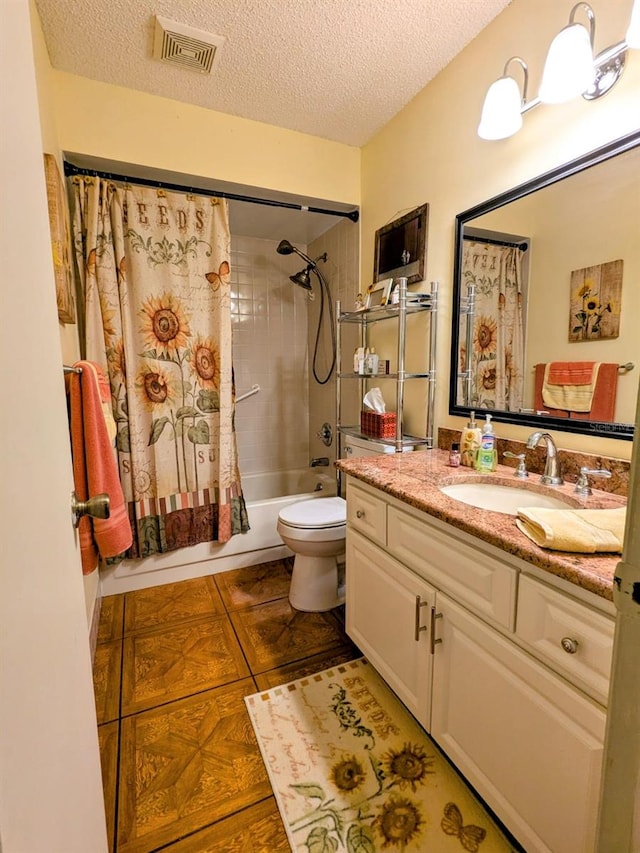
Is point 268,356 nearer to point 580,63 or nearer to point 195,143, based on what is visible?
point 195,143

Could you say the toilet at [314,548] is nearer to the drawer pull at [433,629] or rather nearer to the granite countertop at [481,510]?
the granite countertop at [481,510]

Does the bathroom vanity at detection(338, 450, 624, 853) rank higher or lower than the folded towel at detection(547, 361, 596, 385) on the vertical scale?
lower

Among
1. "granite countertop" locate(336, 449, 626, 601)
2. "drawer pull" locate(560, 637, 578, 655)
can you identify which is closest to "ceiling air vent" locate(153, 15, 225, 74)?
"granite countertop" locate(336, 449, 626, 601)

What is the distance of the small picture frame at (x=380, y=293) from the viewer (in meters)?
1.91

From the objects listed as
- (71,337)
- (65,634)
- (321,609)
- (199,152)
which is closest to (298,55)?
(199,152)

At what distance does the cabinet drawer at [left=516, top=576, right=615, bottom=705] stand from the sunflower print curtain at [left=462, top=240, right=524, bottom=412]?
0.81m

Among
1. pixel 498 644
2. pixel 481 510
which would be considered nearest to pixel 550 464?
pixel 481 510

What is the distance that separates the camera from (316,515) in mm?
1879

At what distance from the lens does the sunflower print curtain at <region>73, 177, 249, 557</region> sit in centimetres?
188

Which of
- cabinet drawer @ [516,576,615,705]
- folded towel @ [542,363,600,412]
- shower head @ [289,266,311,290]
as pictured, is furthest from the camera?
shower head @ [289,266,311,290]

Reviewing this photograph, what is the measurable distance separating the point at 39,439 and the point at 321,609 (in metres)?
1.66

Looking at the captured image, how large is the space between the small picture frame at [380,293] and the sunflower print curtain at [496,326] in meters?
0.37

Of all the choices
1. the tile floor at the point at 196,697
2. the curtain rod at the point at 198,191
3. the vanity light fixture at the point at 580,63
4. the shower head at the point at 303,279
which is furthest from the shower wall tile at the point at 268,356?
the vanity light fixture at the point at 580,63

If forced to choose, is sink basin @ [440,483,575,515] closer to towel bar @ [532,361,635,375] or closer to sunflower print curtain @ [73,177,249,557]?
towel bar @ [532,361,635,375]
